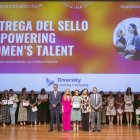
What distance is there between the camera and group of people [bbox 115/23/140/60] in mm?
14445

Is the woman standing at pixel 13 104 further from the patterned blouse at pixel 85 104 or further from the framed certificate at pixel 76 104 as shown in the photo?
the patterned blouse at pixel 85 104

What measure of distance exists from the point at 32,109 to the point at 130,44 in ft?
14.3

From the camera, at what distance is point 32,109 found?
14391 mm

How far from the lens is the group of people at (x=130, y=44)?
47.4 ft

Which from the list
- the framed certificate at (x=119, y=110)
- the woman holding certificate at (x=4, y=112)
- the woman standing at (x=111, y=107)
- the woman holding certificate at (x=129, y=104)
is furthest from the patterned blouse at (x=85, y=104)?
the woman holding certificate at (x=4, y=112)

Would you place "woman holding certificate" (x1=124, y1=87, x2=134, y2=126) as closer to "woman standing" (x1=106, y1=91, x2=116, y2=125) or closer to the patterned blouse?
"woman standing" (x1=106, y1=91, x2=116, y2=125)

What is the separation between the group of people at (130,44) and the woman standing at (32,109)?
11.9 ft

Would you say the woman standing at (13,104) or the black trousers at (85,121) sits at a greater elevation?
the woman standing at (13,104)

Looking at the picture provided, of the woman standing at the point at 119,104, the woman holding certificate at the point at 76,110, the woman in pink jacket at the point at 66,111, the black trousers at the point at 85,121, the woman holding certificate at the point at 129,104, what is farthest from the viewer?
the woman standing at the point at 119,104

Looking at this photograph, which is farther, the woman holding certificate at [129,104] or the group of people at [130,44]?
the group of people at [130,44]

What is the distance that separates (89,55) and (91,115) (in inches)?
119

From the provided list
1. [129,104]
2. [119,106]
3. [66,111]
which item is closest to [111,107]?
[119,106]

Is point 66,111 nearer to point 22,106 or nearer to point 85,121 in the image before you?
point 85,121

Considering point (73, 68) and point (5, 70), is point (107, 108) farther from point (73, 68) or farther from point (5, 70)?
point (5, 70)
